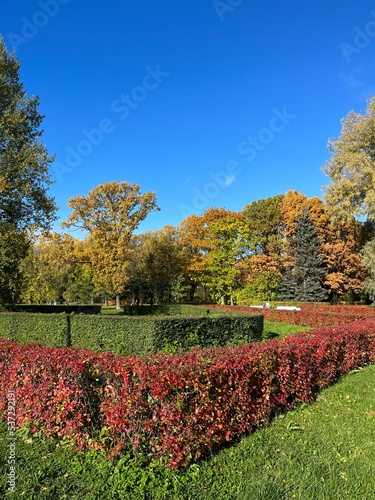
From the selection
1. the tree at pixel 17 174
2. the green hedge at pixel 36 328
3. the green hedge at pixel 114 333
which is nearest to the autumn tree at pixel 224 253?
the tree at pixel 17 174

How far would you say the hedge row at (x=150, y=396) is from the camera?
3445 mm

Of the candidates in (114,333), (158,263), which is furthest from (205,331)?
(158,263)

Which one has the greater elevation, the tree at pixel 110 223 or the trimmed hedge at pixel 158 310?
the tree at pixel 110 223

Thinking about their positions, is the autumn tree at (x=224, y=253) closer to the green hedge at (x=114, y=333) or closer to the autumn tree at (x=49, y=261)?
the autumn tree at (x=49, y=261)

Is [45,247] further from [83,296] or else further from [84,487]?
[84,487]

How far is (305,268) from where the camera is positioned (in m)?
33.0

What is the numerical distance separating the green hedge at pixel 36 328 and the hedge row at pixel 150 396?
5.91 metres

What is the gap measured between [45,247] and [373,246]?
2834 centimetres

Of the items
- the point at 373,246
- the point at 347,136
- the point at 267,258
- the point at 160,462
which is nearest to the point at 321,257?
the point at 267,258

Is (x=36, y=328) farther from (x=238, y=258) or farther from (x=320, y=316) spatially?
(x=238, y=258)

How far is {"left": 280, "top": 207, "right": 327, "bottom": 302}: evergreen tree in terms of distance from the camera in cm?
3269

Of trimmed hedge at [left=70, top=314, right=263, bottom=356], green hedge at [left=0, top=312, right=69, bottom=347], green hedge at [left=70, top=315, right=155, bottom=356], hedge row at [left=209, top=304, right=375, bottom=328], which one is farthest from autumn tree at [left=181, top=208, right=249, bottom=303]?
green hedge at [left=70, top=315, right=155, bottom=356]

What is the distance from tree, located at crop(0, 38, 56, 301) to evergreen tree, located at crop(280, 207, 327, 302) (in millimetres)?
23741

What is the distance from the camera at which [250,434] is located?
4.18 m
